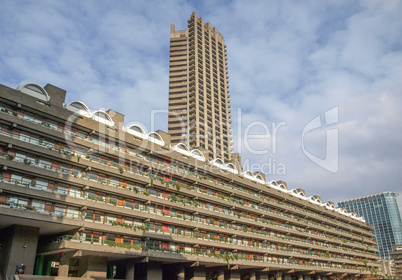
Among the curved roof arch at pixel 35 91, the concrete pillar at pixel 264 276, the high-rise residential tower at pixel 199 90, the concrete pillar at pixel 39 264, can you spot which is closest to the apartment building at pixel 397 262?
the high-rise residential tower at pixel 199 90

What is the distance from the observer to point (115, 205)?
46.3 metres

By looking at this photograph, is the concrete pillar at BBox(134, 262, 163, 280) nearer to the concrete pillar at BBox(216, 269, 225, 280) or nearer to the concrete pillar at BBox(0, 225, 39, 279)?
the concrete pillar at BBox(216, 269, 225, 280)

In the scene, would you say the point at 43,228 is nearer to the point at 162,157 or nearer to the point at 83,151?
the point at 83,151

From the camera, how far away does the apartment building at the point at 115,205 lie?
39406 mm

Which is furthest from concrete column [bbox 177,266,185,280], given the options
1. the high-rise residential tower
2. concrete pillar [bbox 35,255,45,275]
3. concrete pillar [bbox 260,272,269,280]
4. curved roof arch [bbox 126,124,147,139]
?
the high-rise residential tower

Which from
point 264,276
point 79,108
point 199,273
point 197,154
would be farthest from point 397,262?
point 79,108

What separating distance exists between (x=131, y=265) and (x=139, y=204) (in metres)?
8.27

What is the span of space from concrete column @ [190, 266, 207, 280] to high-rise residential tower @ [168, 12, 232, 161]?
62512mm

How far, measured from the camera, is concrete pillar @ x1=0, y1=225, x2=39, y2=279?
3634cm

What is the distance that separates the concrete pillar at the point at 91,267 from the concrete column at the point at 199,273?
15694 millimetres

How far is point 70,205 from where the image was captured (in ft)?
139

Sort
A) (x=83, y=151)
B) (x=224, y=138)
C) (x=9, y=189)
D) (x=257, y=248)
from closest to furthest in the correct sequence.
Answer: (x=9, y=189) → (x=83, y=151) → (x=257, y=248) → (x=224, y=138)

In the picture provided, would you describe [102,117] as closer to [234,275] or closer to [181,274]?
[181,274]

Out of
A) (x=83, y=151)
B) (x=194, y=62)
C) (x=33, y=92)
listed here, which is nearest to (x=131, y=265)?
(x=83, y=151)
